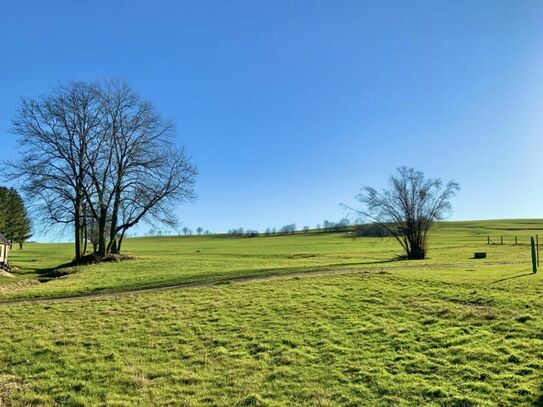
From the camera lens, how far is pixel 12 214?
69812mm

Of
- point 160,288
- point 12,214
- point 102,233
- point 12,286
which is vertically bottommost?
point 12,286

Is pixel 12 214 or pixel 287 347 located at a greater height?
pixel 12 214

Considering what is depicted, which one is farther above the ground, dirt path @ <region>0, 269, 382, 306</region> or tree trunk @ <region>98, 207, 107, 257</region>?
tree trunk @ <region>98, 207, 107, 257</region>

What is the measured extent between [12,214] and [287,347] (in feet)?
232

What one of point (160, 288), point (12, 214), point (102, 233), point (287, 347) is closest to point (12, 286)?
point (160, 288)

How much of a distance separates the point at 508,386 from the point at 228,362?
557cm

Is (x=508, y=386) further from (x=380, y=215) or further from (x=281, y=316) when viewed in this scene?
(x=380, y=215)

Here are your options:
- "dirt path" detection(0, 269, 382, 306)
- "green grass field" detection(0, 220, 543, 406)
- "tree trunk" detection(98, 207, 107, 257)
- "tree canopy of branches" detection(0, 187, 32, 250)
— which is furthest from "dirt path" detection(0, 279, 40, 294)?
"tree canopy of branches" detection(0, 187, 32, 250)

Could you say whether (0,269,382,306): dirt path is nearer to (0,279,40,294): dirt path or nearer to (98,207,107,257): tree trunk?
(0,279,40,294): dirt path

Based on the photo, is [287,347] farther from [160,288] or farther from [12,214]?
[12,214]

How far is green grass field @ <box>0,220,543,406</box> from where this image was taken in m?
8.49

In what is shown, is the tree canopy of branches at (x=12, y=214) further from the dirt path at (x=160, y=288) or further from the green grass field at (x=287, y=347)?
the green grass field at (x=287, y=347)

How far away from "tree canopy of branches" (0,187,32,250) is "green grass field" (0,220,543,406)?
5668 cm

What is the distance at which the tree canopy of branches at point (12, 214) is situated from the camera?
6806 centimetres
